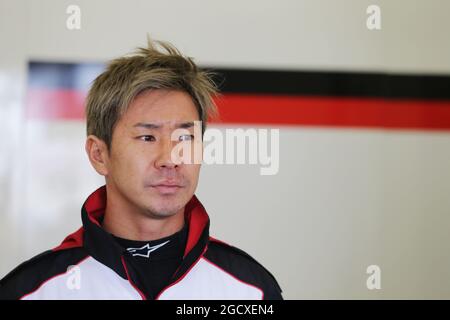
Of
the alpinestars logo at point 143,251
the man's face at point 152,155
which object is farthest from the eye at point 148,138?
the alpinestars logo at point 143,251

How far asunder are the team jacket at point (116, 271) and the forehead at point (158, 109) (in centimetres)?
21

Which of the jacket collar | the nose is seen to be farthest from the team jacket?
the nose

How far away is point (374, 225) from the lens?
1.56 metres

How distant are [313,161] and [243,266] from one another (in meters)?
0.33

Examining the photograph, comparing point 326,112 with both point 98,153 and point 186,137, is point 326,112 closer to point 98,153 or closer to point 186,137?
point 186,137

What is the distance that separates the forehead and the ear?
0.29 feet

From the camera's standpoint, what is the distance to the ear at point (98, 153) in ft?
4.89

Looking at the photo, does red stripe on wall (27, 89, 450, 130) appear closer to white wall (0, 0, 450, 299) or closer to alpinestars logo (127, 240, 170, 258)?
white wall (0, 0, 450, 299)

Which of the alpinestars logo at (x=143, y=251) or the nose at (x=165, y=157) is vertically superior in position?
the nose at (x=165, y=157)

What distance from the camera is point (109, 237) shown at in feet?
4.78

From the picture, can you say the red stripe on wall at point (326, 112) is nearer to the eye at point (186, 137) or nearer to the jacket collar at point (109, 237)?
the eye at point (186, 137)
